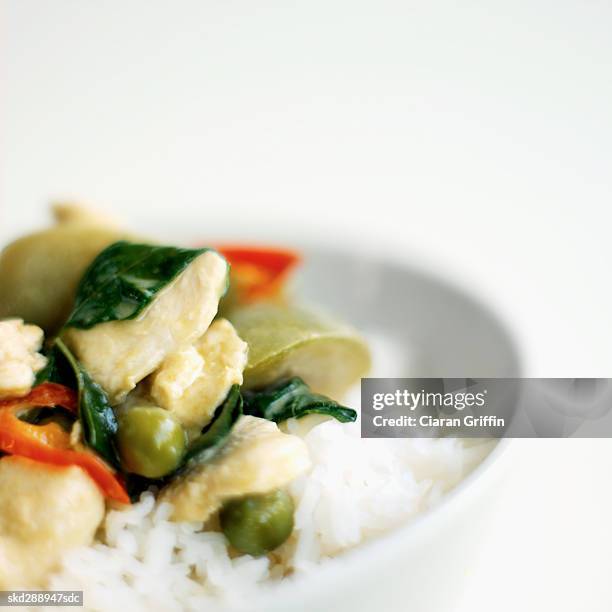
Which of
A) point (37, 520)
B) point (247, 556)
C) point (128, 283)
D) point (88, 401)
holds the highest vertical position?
point (128, 283)

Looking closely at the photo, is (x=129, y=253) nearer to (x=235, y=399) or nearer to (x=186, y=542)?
(x=235, y=399)

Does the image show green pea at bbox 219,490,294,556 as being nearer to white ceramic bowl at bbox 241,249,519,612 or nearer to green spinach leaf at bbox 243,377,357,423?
white ceramic bowl at bbox 241,249,519,612

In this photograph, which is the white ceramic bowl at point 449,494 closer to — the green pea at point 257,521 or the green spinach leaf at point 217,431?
the green pea at point 257,521

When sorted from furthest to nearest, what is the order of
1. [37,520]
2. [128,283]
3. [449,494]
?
[128,283] → [449,494] → [37,520]

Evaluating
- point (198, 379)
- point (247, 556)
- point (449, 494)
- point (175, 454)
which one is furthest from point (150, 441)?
point (449, 494)

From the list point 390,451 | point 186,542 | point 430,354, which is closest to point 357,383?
point 390,451

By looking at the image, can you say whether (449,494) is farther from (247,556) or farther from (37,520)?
(37,520)

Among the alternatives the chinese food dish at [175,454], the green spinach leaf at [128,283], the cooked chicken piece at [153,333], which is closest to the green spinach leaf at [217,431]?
the chinese food dish at [175,454]
